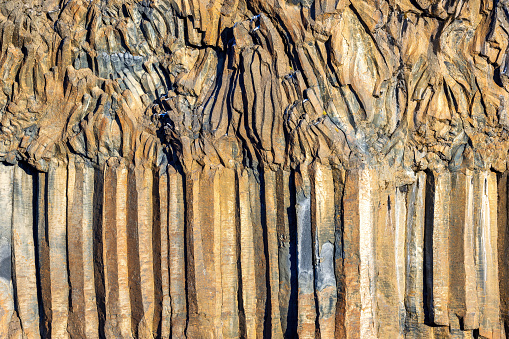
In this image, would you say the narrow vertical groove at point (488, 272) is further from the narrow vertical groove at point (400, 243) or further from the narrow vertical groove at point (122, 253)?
the narrow vertical groove at point (122, 253)

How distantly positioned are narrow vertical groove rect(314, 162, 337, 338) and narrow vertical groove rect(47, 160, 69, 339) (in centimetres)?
494

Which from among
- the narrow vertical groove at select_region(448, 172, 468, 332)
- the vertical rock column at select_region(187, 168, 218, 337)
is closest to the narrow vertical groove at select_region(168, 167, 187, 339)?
the vertical rock column at select_region(187, 168, 218, 337)

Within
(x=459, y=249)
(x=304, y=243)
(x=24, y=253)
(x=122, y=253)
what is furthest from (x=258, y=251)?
(x=24, y=253)

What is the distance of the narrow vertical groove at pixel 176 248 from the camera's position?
34.8 ft

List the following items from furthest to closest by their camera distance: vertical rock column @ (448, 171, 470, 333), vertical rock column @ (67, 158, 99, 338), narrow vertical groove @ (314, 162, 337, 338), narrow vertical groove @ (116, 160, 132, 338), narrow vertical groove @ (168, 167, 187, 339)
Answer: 1. vertical rock column @ (67, 158, 99, 338)
2. narrow vertical groove @ (116, 160, 132, 338)
3. narrow vertical groove @ (168, 167, 187, 339)
4. vertical rock column @ (448, 171, 470, 333)
5. narrow vertical groove @ (314, 162, 337, 338)

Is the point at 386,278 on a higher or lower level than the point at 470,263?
lower

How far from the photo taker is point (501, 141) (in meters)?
10.2

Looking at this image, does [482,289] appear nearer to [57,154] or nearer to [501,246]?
[501,246]

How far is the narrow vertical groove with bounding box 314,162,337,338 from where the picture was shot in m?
9.40

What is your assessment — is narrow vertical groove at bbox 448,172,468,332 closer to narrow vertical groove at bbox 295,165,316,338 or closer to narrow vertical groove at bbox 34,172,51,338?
narrow vertical groove at bbox 295,165,316,338

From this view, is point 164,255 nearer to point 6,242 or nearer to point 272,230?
point 272,230

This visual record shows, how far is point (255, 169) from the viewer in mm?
10344

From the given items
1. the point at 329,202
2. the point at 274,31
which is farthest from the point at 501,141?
the point at 274,31

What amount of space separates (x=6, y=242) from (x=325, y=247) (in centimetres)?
635
